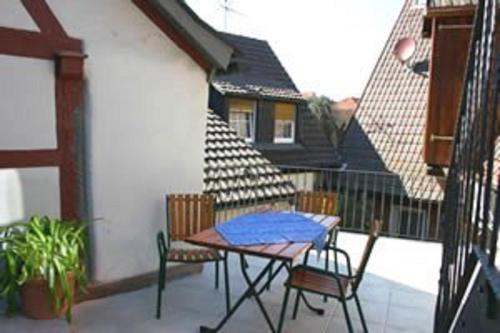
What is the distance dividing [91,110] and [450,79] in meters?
4.74

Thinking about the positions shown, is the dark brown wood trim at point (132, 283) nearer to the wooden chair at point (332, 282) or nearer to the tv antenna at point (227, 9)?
the wooden chair at point (332, 282)

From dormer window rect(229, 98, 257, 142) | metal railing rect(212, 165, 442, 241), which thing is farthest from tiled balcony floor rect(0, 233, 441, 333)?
dormer window rect(229, 98, 257, 142)

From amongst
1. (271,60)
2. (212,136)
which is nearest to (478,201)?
(212,136)

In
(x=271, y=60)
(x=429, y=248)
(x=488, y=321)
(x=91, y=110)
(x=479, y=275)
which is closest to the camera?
(x=488, y=321)

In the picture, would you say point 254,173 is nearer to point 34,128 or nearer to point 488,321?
point 34,128

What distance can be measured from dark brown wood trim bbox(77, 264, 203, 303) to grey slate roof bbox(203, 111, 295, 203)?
62.9 inches

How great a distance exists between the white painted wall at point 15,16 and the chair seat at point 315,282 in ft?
8.38

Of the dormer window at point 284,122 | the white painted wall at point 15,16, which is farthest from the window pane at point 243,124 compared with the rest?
the white painted wall at point 15,16

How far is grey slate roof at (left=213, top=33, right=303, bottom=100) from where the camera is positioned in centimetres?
958

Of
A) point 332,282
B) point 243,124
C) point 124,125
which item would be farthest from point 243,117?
point 332,282

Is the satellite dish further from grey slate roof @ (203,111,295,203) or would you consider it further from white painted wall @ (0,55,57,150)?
white painted wall @ (0,55,57,150)

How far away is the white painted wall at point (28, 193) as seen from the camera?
328cm

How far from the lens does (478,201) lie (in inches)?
53.0

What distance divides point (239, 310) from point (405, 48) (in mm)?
8271
